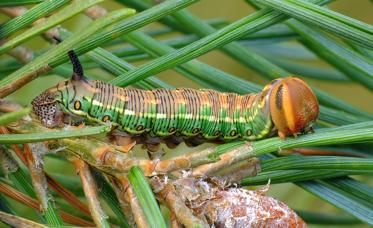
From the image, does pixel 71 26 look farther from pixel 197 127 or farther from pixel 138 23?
pixel 138 23

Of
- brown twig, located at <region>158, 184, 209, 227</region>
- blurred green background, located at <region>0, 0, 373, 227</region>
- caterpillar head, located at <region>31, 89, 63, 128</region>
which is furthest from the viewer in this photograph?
blurred green background, located at <region>0, 0, 373, 227</region>

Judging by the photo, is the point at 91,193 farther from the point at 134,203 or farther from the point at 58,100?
the point at 58,100

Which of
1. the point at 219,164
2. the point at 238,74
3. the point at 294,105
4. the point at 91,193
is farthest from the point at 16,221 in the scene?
the point at 238,74

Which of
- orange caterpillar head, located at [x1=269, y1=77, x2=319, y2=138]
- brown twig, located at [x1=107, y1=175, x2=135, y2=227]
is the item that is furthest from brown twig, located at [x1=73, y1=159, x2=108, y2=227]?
orange caterpillar head, located at [x1=269, y1=77, x2=319, y2=138]

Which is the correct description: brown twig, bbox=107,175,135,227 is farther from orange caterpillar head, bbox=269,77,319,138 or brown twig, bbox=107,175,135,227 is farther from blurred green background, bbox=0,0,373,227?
blurred green background, bbox=0,0,373,227

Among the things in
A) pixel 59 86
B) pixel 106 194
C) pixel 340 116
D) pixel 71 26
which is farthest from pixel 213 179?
pixel 71 26

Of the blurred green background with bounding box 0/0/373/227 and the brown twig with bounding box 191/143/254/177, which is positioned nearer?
the brown twig with bounding box 191/143/254/177
